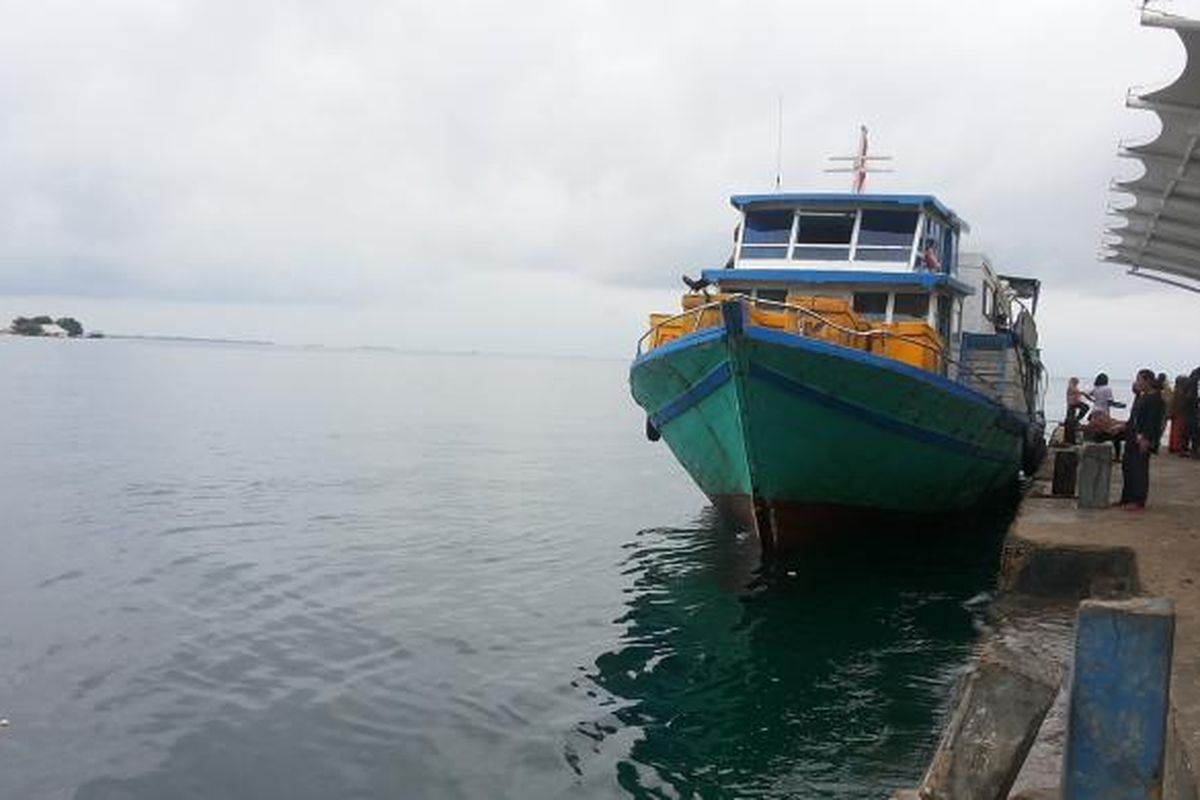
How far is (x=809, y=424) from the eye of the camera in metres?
12.3

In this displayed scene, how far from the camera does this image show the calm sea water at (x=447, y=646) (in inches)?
290

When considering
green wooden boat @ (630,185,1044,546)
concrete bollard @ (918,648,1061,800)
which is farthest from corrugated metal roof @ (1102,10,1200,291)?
concrete bollard @ (918,648,1061,800)

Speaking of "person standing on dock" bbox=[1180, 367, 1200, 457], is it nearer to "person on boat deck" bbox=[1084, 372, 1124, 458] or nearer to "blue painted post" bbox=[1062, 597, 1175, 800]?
"person on boat deck" bbox=[1084, 372, 1124, 458]

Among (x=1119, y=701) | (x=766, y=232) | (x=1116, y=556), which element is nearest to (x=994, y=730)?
(x=1119, y=701)

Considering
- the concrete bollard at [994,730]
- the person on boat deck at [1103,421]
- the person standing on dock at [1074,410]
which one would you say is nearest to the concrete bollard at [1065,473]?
the person on boat deck at [1103,421]

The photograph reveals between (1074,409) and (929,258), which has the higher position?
(929,258)

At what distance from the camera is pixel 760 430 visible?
1244cm

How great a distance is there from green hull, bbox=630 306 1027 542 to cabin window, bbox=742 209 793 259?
2.76 meters

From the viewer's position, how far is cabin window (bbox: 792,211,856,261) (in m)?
15.7

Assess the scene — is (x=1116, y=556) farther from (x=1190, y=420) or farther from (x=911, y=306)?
(x=1190, y=420)

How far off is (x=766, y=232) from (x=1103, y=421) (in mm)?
6032

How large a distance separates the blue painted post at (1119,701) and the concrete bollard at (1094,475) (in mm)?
8649

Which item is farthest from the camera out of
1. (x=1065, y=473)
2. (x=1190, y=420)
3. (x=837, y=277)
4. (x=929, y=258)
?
(x=1190, y=420)

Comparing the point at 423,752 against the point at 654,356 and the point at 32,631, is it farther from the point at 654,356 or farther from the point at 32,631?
the point at 654,356
